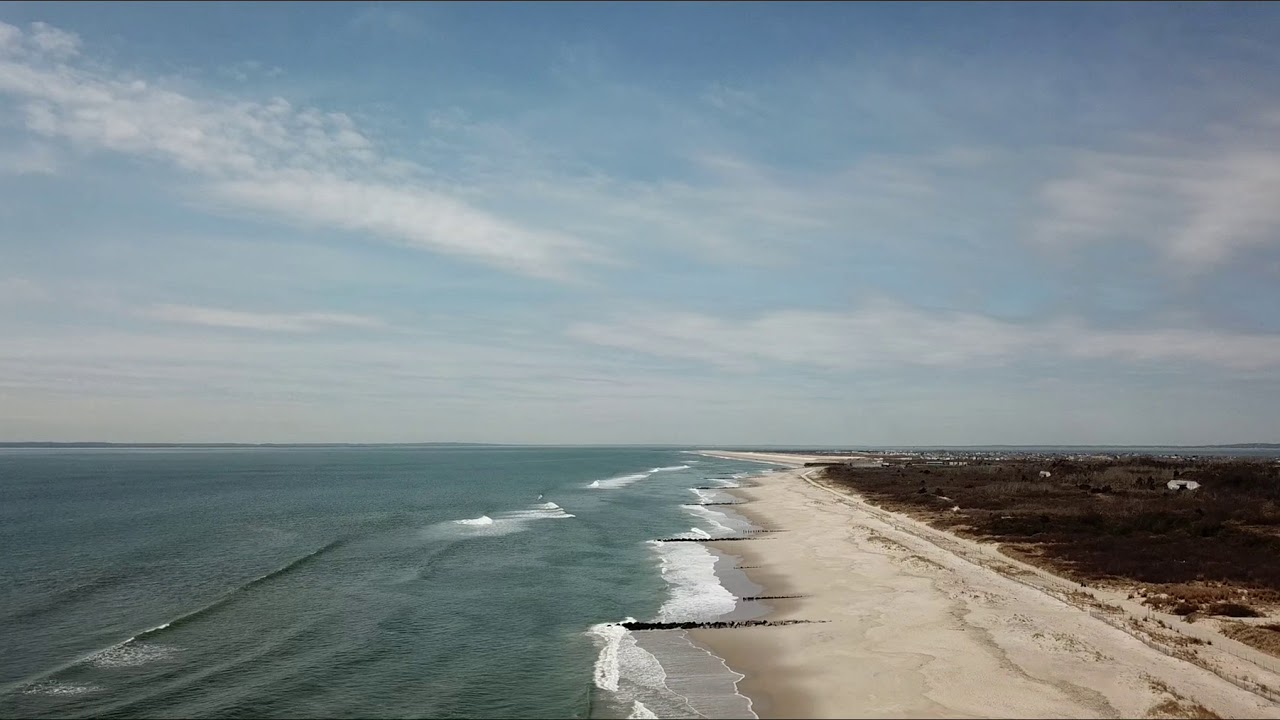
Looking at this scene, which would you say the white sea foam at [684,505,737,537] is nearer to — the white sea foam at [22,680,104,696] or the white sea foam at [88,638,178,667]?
the white sea foam at [88,638,178,667]

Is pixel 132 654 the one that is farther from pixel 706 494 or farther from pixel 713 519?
pixel 706 494

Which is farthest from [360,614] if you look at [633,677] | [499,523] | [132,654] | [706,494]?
[706,494]

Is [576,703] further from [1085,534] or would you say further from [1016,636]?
[1085,534]

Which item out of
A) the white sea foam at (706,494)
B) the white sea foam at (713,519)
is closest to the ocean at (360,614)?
the white sea foam at (713,519)

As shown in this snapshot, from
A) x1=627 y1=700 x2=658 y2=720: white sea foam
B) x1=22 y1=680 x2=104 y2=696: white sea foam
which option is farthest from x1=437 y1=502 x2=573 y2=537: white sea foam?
x1=627 y1=700 x2=658 y2=720: white sea foam

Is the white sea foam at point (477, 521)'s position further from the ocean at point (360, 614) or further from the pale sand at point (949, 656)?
the pale sand at point (949, 656)

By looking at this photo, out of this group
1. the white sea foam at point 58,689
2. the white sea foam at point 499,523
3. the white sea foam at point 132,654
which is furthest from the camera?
the white sea foam at point 499,523

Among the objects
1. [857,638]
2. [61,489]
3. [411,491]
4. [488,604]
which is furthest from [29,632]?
[61,489]

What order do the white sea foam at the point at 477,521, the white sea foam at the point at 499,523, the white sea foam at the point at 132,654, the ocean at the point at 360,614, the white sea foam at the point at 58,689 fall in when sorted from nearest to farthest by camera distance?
1. the ocean at the point at 360,614
2. the white sea foam at the point at 58,689
3. the white sea foam at the point at 132,654
4. the white sea foam at the point at 499,523
5. the white sea foam at the point at 477,521
